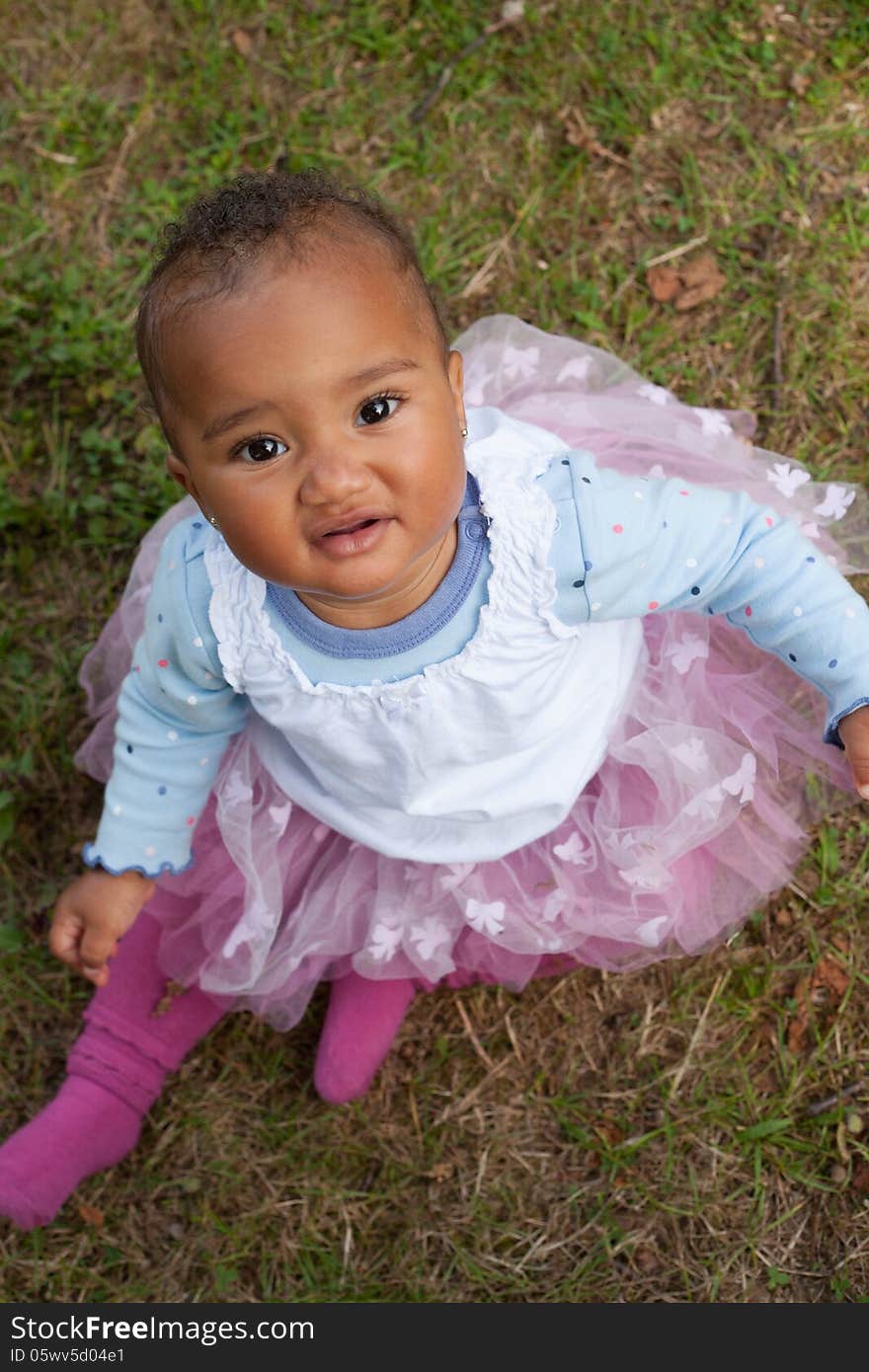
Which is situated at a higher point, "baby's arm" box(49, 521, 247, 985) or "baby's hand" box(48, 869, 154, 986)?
"baby's arm" box(49, 521, 247, 985)

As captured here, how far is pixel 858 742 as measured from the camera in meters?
1.73

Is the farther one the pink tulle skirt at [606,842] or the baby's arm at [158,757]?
the pink tulle skirt at [606,842]

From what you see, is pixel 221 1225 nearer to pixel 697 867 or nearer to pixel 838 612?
pixel 697 867

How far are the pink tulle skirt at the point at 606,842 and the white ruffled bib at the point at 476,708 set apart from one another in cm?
10

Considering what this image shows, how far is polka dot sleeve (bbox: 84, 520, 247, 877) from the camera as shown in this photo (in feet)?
6.17

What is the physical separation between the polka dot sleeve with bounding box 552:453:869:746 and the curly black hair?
326mm

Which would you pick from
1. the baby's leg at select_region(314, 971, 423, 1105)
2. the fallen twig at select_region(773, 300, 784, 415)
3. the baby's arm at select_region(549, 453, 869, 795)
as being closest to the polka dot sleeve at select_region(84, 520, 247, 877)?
the baby's leg at select_region(314, 971, 423, 1105)

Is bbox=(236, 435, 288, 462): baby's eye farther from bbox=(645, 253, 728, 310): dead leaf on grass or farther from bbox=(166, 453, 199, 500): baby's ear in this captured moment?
bbox=(645, 253, 728, 310): dead leaf on grass

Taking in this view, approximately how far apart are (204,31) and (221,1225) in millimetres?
2523

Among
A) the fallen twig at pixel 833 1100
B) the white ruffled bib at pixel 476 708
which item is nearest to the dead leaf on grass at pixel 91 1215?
the white ruffled bib at pixel 476 708

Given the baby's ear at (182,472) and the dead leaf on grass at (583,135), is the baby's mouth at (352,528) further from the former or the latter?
the dead leaf on grass at (583,135)

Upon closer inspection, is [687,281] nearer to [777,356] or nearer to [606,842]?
[777,356]

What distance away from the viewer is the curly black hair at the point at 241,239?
1.46 m

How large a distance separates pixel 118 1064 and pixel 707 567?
1407 mm
